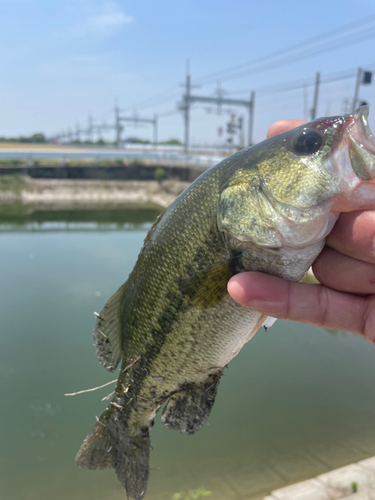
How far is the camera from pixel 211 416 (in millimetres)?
5461

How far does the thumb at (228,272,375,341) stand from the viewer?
158cm

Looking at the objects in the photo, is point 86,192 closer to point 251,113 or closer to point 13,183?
point 13,183

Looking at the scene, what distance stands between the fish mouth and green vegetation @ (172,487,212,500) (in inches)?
163

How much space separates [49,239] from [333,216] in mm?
13912

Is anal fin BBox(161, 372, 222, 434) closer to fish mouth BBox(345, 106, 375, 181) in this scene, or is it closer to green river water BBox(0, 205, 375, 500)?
fish mouth BBox(345, 106, 375, 181)

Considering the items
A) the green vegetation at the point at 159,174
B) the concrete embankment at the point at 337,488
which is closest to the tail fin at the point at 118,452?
the concrete embankment at the point at 337,488

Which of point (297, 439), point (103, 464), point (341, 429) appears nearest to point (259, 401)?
point (297, 439)

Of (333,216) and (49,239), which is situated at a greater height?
(333,216)

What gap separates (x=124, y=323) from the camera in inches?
83.5

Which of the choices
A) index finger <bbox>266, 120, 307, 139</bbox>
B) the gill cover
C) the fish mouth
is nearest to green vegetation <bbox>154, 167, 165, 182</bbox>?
index finger <bbox>266, 120, 307, 139</bbox>

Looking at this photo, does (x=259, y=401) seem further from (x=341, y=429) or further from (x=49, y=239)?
(x=49, y=239)

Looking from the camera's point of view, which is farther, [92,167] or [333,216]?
[92,167]

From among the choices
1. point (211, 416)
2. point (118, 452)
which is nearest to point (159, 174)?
point (211, 416)

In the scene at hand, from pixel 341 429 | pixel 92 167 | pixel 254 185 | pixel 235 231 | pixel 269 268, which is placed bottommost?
pixel 341 429
